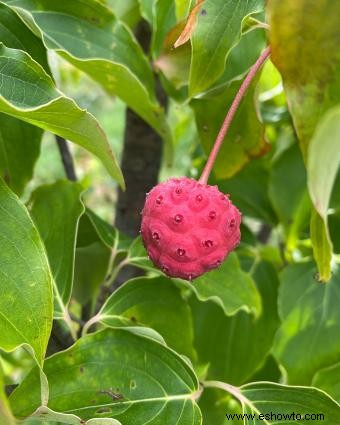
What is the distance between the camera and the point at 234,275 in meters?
0.90

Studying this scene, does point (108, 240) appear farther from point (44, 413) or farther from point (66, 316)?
point (44, 413)

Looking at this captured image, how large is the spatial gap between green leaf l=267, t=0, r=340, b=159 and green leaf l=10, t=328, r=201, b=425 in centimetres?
34

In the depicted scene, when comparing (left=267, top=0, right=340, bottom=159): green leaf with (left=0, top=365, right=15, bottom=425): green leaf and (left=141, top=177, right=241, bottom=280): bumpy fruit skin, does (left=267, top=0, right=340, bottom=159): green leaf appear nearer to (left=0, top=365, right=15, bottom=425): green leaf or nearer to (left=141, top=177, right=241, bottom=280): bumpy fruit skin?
(left=141, top=177, right=241, bottom=280): bumpy fruit skin

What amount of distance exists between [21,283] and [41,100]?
17cm

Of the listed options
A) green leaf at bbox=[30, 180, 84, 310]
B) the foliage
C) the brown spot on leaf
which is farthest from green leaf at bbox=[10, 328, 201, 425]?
the brown spot on leaf

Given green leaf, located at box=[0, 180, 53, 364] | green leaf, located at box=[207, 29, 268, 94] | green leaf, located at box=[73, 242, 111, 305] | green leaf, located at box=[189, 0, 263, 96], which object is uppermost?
green leaf, located at box=[189, 0, 263, 96]

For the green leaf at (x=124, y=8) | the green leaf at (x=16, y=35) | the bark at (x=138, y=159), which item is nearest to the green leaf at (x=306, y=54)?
the green leaf at (x=16, y=35)

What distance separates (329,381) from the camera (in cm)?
89

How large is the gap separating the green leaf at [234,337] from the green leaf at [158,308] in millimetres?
165

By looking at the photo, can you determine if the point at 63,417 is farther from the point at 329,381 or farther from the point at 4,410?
the point at 329,381

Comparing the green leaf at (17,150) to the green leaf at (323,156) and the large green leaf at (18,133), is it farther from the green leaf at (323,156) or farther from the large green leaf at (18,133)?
the green leaf at (323,156)

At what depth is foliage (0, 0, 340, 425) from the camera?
22.7 inches

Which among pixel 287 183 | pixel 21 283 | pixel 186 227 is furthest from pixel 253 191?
pixel 21 283

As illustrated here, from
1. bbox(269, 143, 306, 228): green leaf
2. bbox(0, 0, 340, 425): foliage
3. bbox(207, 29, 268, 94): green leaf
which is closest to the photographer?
bbox(0, 0, 340, 425): foliage
